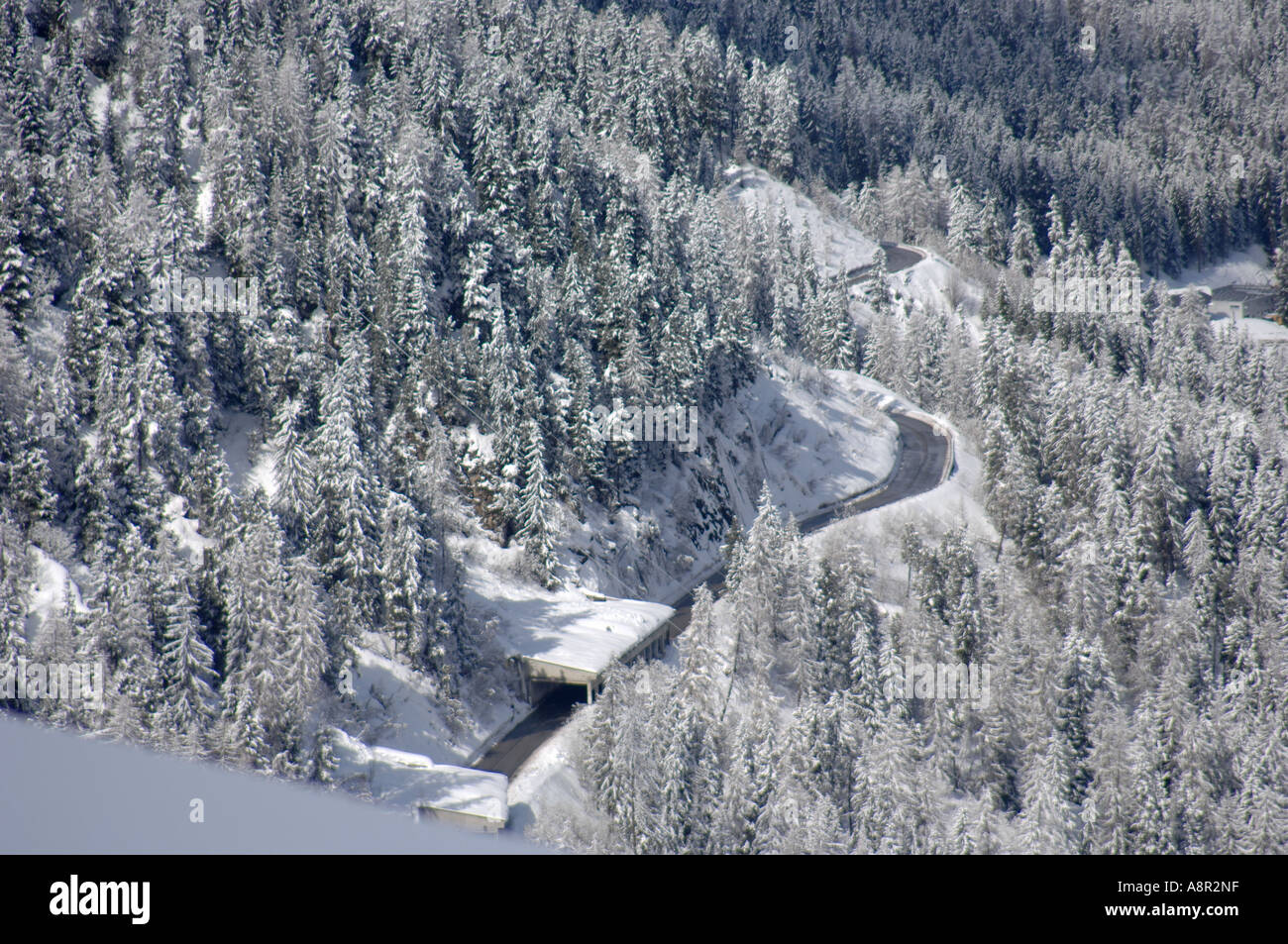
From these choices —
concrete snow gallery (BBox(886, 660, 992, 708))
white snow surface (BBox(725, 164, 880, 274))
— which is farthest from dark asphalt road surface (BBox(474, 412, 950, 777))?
white snow surface (BBox(725, 164, 880, 274))

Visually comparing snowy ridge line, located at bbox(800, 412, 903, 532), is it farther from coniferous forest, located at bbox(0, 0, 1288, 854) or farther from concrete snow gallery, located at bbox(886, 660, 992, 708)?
concrete snow gallery, located at bbox(886, 660, 992, 708)

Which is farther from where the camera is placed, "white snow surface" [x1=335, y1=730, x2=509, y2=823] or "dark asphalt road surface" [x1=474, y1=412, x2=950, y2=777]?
"dark asphalt road surface" [x1=474, y1=412, x2=950, y2=777]

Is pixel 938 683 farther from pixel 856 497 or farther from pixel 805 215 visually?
pixel 805 215

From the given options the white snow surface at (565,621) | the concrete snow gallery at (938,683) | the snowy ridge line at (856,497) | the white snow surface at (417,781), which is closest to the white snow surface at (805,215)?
the snowy ridge line at (856,497)

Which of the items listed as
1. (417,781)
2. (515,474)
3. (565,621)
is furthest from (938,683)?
(417,781)

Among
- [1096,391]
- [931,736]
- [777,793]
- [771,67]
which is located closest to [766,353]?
[1096,391]

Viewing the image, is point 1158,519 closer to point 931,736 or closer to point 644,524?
point 931,736
